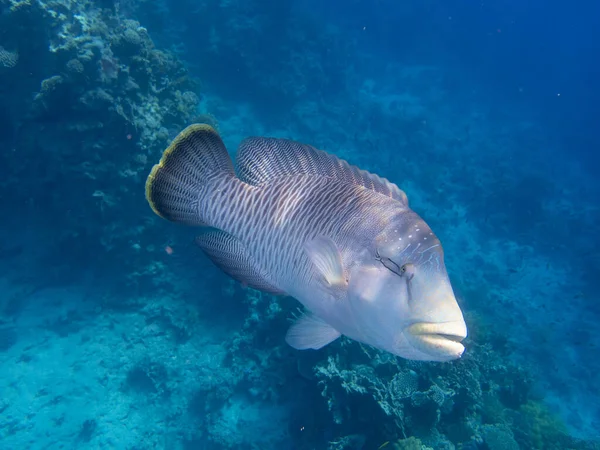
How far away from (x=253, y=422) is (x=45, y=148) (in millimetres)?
8876

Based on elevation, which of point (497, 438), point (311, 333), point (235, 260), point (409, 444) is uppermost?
point (497, 438)

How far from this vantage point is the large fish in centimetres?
169

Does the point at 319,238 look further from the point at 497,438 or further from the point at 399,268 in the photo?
the point at 497,438

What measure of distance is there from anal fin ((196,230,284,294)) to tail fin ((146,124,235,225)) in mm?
198

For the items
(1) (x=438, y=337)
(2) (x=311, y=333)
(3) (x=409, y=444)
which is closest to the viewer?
(1) (x=438, y=337)

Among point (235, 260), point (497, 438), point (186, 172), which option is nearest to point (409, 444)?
point (497, 438)

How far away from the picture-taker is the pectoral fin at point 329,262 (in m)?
1.93

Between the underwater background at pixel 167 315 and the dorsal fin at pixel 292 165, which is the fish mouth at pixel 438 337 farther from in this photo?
the underwater background at pixel 167 315

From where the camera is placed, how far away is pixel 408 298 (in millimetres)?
1677

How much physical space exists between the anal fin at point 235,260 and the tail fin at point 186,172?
0.65 ft

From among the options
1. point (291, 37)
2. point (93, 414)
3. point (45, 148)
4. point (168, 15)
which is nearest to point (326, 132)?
point (291, 37)

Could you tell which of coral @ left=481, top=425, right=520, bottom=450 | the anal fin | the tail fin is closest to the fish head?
the anal fin

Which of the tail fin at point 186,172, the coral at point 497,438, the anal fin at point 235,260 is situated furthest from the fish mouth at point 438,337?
the coral at point 497,438

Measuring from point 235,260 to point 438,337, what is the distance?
1526 mm
